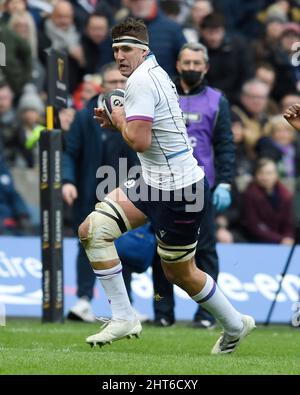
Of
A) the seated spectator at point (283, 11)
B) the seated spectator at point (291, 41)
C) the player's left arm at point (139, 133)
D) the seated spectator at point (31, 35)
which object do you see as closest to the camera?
the player's left arm at point (139, 133)

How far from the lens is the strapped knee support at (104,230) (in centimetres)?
926

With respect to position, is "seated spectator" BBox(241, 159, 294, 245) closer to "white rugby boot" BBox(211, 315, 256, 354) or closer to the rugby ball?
"white rugby boot" BBox(211, 315, 256, 354)

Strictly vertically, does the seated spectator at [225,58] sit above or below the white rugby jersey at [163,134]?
above

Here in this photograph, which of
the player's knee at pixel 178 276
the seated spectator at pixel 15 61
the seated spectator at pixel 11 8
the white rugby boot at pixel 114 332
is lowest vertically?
the white rugby boot at pixel 114 332

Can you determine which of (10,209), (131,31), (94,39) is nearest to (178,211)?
(131,31)

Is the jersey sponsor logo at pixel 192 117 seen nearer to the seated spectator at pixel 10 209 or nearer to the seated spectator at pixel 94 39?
the seated spectator at pixel 10 209

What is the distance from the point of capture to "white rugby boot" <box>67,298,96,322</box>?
12953 millimetres

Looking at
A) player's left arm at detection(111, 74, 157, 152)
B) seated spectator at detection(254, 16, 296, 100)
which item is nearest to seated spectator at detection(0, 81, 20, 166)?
seated spectator at detection(254, 16, 296, 100)

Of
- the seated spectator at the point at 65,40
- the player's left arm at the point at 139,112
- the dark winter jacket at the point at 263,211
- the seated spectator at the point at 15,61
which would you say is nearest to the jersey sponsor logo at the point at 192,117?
the player's left arm at the point at 139,112

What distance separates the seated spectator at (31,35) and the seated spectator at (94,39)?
0.70 meters

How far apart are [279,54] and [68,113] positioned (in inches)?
192

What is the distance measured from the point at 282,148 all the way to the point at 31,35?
4.04 m

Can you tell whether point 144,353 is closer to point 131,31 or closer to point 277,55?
point 131,31

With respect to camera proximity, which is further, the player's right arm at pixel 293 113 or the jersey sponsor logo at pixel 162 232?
the player's right arm at pixel 293 113
